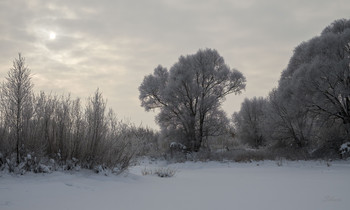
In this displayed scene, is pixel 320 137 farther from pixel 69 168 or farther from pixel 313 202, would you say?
pixel 69 168

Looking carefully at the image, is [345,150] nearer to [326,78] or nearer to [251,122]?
[326,78]

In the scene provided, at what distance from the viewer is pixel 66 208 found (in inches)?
142

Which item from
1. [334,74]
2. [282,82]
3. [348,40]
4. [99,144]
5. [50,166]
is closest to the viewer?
[50,166]

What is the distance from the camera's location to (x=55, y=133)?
6.39 meters

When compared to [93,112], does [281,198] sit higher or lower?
lower

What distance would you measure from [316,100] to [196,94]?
10.2 metres

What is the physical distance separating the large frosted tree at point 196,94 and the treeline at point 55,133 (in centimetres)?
1635

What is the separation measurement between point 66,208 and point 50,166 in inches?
90.0

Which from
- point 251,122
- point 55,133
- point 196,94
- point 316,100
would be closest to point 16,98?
point 55,133

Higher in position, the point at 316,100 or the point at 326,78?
the point at 326,78

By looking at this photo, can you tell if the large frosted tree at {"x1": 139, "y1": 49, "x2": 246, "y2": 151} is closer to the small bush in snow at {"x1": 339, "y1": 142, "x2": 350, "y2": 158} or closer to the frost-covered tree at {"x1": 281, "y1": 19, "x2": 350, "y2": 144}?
the frost-covered tree at {"x1": 281, "y1": 19, "x2": 350, "y2": 144}

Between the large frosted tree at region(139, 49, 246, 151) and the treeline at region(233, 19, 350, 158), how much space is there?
4748mm

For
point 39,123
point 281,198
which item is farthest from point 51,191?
point 281,198

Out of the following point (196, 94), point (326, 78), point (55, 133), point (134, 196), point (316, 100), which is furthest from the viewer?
point (196, 94)
